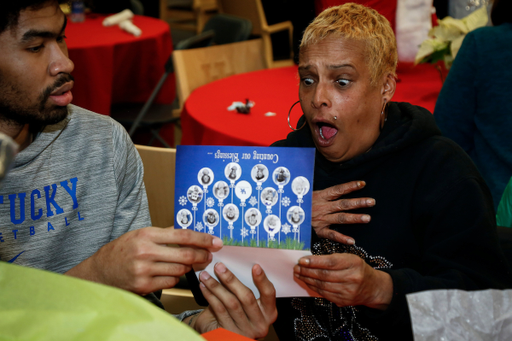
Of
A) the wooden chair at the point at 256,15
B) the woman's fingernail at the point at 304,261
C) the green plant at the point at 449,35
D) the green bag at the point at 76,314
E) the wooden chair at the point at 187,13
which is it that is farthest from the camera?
the wooden chair at the point at 187,13

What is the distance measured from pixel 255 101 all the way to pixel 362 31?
4.32 ft

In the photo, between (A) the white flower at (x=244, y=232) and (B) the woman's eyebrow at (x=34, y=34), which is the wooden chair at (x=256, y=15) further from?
(A) the white flower at (x=244, y=232)

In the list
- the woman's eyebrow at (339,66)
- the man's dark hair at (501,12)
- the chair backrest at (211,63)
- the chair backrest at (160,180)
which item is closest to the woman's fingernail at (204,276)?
the woman's eyebrow at (339,66)

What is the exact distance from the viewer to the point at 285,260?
0.94 metres

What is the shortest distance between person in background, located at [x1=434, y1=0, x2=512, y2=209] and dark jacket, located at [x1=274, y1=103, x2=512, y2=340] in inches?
30.2

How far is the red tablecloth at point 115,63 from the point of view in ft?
11.8

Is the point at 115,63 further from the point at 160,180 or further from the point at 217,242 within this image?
the point at 217,242

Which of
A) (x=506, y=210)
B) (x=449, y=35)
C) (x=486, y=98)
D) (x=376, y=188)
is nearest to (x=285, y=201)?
(x=376, y=188)

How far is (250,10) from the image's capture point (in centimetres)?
570

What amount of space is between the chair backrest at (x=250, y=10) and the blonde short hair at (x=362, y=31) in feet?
13.1

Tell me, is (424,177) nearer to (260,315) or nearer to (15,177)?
(260,315)

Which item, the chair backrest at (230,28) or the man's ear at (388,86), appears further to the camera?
the chair backrest at (230,28)

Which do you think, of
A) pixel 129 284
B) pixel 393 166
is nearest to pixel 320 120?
pixel 393 166

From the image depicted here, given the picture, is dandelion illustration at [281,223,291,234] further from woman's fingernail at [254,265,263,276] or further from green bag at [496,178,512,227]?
green bag at [496,178,512,227]
